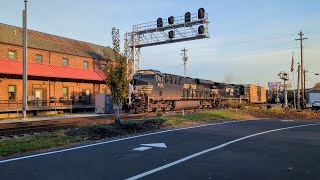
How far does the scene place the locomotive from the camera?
3136 cm

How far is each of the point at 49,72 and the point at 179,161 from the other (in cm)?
3186

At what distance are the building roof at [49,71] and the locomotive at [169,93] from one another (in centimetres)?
1098

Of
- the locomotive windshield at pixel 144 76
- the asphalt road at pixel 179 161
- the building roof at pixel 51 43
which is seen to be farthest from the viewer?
the building roof at pixel 51 43

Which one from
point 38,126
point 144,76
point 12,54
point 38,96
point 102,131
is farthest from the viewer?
point 38,96

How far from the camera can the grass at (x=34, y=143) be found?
11.0m

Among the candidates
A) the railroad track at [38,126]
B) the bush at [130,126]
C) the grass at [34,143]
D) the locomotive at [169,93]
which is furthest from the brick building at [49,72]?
the grass at [34,143]

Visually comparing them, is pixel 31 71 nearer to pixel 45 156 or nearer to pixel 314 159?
pixel 45 156

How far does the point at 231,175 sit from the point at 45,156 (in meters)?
5.20

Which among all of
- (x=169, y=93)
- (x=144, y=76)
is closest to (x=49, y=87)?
(x=144, y=76)

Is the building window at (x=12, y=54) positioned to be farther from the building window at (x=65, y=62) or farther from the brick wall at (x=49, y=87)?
the building window at (x=65, y=62)

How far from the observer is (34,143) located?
476 inches

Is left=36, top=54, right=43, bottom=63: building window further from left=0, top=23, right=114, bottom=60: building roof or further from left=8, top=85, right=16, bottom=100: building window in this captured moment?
left=8, top=85, right=16, bottom=100: building window

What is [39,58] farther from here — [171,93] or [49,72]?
[171,93]

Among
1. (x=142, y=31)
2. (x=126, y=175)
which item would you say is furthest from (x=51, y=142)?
(x=142, y=31)
